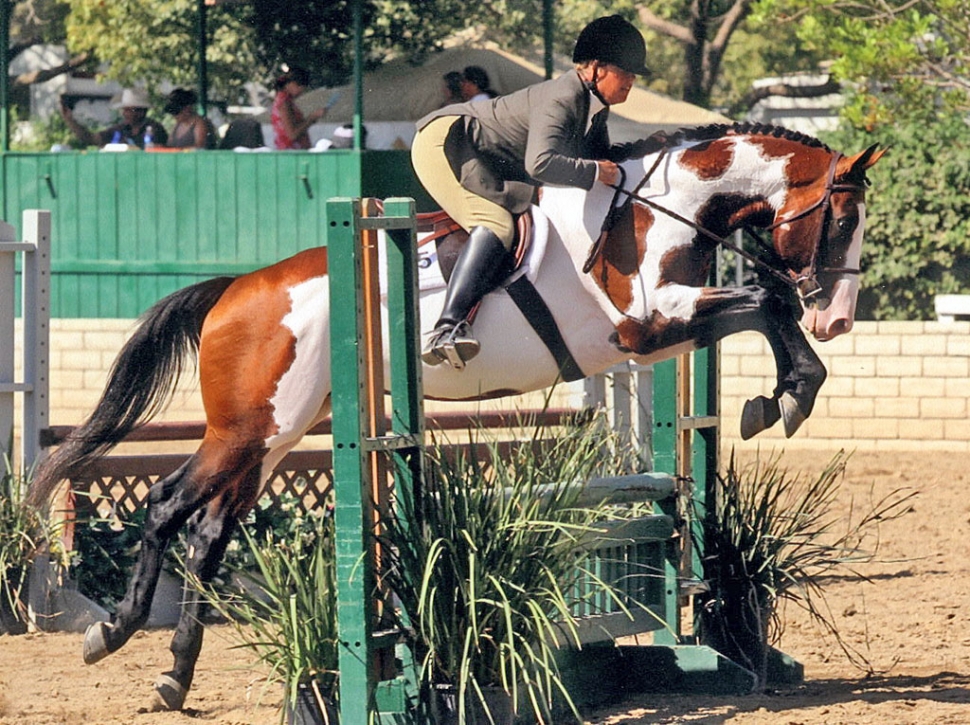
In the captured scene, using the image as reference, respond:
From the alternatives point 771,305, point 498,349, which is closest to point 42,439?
point 498,349

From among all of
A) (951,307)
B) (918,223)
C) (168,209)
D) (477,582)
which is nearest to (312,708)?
(477,582)

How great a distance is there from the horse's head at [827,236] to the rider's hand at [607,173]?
548mm

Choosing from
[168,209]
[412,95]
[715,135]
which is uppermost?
[412,95]

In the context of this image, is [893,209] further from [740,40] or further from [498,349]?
[740,40]

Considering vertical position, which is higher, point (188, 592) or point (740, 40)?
point (740, 40)

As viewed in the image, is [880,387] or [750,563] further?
[880,387]

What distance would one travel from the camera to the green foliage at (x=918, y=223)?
1390 cm

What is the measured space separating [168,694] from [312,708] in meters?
1.01

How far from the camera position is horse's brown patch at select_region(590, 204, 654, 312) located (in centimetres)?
513

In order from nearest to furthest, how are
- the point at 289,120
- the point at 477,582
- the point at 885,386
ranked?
the point at 477,582, the point at 885,386, the point at 289,120

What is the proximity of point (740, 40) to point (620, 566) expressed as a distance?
20.8 meters

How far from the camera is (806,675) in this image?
5.60 meters

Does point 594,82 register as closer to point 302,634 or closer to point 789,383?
point 789,383

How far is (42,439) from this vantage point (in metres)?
6.64
